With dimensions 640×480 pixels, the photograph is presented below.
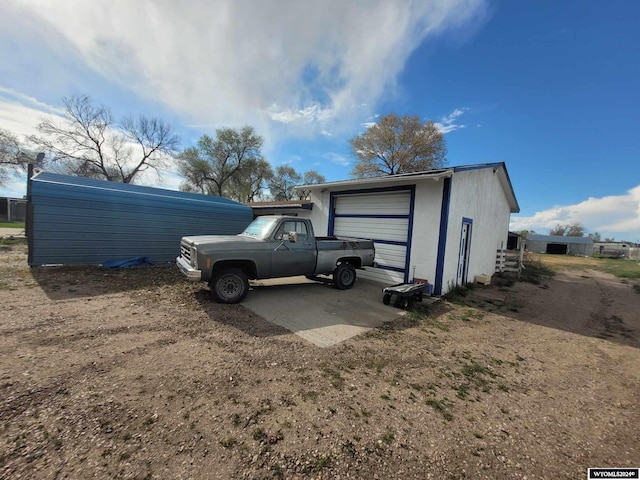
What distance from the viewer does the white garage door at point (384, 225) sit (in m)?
8.86

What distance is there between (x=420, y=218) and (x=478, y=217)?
3684mm

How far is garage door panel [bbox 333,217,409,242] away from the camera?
8.92 m

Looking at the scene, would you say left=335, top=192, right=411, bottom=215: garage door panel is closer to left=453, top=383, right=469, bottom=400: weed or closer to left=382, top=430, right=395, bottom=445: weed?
left=453, top=383, right=469, bottom=400: weed

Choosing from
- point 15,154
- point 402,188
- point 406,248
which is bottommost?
point 406,248

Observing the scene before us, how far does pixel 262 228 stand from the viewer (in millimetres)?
6801

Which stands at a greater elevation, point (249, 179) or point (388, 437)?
point (249, 179)

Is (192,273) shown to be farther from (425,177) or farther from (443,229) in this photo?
(443,229)

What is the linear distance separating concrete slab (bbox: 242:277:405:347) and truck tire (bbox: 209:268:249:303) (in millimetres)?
307

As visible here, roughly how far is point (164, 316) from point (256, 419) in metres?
3.42

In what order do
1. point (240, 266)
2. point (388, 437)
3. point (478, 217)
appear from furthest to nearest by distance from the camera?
1. point (478, 217)
2. point (240, 266)
3. point (388, 437)

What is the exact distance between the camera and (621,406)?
3283mm

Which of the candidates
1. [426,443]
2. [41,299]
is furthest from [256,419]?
[41,299]

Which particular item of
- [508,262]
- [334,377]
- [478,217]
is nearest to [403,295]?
[334,377]

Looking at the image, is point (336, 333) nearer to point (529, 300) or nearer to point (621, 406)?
point (621, 406)
